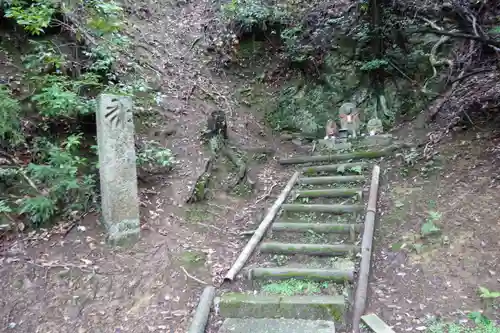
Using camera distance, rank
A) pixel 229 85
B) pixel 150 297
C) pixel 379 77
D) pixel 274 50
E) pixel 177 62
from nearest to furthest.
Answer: pixel 150 297, pixel 379 77, pixel 177 62, pixel 229 85, pixel 274 50

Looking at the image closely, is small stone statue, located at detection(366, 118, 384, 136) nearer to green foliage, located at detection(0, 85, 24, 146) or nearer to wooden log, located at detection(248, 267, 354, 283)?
wooden log, located at detection(248, 267, 354, 283)

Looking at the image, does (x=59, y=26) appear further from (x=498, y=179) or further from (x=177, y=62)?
(x=498, y=179)

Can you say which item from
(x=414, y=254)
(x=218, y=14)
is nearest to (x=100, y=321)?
(x=414, y=254)

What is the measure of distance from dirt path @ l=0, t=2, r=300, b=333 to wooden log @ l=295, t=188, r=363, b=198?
0.84m

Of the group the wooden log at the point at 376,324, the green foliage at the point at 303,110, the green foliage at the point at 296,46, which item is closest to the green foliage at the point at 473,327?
the wooden log at the point at 376,324

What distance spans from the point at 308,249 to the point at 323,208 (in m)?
1.21

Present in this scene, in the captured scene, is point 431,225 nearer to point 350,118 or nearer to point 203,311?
point 203,311

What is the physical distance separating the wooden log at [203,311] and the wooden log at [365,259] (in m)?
1.57

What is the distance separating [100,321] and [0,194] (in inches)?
94.5

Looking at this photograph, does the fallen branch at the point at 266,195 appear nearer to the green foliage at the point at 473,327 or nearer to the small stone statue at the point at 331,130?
the small stone statue at the point at 331,130

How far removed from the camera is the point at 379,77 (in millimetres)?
10008

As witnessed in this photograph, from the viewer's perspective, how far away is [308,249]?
479 centimetres

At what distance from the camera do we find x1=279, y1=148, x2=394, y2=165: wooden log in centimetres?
773

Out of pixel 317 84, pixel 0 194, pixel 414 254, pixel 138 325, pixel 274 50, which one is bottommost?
pixel 138 325
